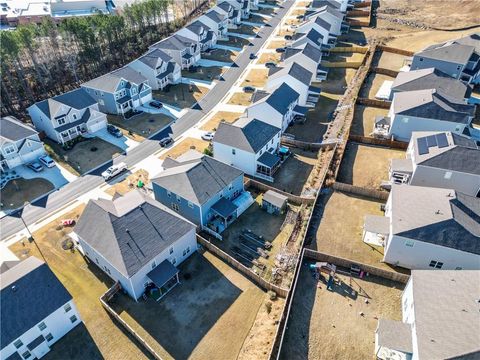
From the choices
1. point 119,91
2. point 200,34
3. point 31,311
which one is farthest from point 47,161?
point 200,34

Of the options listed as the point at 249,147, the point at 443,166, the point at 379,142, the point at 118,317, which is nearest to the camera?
the point at 118,317

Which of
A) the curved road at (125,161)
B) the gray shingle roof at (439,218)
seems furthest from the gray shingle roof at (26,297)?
the gray shingle roof at (439,218)

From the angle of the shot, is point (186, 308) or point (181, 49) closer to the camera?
point (186, 308)

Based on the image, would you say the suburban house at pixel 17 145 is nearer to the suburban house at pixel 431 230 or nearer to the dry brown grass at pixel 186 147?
the dry brown grass at pixel 186 147

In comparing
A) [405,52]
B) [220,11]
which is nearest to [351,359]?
[405,52]

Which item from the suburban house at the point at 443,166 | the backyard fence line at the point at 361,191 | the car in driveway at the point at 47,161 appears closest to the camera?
the suburban house at the point at 443,166

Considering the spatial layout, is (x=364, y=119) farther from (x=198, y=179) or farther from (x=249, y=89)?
(x=198, y=179)

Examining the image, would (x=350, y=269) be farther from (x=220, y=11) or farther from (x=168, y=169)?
(x=220, y=11)
